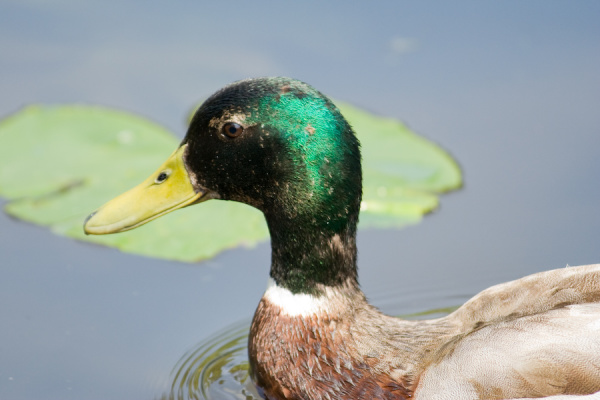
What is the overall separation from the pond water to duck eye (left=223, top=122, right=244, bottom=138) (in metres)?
1.35

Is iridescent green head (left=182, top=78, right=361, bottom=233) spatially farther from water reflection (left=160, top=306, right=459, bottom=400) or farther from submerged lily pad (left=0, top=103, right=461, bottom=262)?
submerged lily pad (left=0, top=103, right=461, bottom=262)

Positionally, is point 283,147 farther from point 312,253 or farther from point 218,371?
point 218,371

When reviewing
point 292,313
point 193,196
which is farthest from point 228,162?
point 292,313

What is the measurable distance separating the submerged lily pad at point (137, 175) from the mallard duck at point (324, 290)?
1.32 m

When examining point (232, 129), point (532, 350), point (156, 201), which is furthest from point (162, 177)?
point (532, 350)

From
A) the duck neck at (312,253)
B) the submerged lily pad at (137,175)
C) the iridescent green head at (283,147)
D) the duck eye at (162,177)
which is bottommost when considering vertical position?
the submerged lily pad at (137,175)

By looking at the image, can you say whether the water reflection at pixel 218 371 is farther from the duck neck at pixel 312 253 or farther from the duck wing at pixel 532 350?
the duck wing at pixel 532 350

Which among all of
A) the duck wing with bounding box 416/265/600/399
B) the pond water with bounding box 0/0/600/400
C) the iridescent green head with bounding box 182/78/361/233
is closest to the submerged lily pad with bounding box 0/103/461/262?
the pond water with bounding box 0/0/600/400

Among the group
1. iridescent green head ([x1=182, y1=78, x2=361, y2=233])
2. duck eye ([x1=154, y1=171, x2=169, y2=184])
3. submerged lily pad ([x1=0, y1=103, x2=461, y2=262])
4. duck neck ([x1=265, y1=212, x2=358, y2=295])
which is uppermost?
iridescent green head ([x1=182, y1=78, x2=361, y2=233])

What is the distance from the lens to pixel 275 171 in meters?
4.48

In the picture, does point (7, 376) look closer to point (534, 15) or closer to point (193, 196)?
point (193, 196)

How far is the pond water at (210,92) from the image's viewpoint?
5.39 m

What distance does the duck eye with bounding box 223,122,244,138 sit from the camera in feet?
14.7

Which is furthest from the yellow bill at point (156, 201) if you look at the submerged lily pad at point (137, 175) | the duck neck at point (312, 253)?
the submerged lily pad at point (137, 175)
